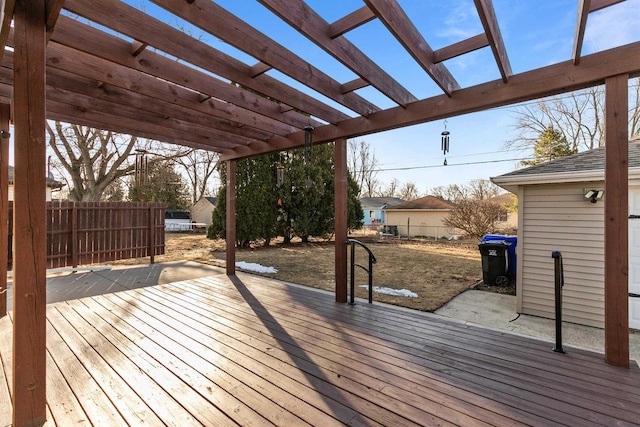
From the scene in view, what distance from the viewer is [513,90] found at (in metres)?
2.62

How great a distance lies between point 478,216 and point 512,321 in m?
10.1

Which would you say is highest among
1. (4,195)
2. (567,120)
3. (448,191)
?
(567,120)

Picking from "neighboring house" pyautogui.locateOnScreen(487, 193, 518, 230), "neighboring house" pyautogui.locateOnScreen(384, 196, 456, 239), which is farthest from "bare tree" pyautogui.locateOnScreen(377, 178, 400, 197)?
"neighboring house" pyautogui.locateOnScreen(487, 193, 518, 230)

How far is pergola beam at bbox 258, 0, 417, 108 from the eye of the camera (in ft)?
5.93

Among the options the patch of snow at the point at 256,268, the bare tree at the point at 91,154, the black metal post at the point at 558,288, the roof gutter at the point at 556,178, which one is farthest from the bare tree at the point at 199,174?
the black metal post at the point at 558,288

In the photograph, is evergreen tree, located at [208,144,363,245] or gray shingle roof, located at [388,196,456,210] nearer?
evergreen tree, located at [208,144,363,245]

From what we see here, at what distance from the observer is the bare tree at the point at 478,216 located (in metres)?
13.0

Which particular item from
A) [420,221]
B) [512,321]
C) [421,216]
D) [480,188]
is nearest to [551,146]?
[480,188]

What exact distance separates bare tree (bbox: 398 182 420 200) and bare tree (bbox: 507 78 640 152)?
18.3 meters

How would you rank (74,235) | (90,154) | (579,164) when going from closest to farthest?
(579,164) < (74,235) < (90,154)

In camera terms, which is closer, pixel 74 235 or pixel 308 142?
pixel 308 142

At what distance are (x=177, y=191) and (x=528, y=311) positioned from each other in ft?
79.9

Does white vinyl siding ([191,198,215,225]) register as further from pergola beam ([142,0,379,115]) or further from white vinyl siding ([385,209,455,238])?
pergola beam ([142,0,379,115])

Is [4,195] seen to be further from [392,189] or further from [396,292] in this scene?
[392,189]
